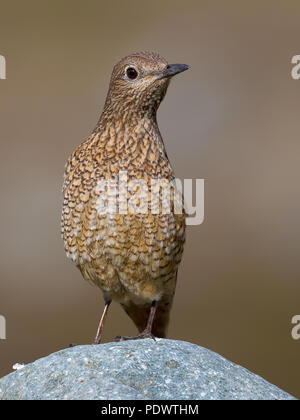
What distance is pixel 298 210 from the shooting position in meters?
21.6

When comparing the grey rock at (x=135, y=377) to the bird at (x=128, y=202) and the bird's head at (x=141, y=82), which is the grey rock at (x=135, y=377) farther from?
the bird's head at (x=141, y=82)

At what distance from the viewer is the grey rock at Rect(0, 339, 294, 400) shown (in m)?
7.99

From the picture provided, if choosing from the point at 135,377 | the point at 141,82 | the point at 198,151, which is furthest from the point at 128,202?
the point at 198,151

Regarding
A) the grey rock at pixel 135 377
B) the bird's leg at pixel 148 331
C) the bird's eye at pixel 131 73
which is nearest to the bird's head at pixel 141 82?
the bird's eye at pixel 131 73

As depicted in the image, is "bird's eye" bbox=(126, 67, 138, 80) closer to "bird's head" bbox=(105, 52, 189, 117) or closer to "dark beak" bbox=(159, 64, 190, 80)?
"bird's head" bbox=(105, 52, 189, 117)

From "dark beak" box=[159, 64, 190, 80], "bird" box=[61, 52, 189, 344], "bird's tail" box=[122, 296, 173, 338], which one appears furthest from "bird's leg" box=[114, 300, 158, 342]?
"dark beak" box=[159, 64, 190, 80]

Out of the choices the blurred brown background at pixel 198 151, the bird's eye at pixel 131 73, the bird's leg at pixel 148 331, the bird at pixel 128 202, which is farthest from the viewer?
the blurred brown background at pixel 198 151

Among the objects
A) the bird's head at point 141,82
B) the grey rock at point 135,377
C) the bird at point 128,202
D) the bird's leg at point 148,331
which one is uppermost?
the bird's head at point 141,82

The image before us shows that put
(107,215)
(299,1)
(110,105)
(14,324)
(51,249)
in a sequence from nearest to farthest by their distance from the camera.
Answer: (107,215)
(110,105)
(14,324)
(51,249)
(299,1)

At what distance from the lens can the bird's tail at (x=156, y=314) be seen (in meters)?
10.0

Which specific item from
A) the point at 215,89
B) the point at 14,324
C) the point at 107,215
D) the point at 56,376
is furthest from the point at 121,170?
the point at 215,89

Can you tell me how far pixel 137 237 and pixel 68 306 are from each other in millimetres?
10330

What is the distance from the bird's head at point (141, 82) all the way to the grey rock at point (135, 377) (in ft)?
7.62
